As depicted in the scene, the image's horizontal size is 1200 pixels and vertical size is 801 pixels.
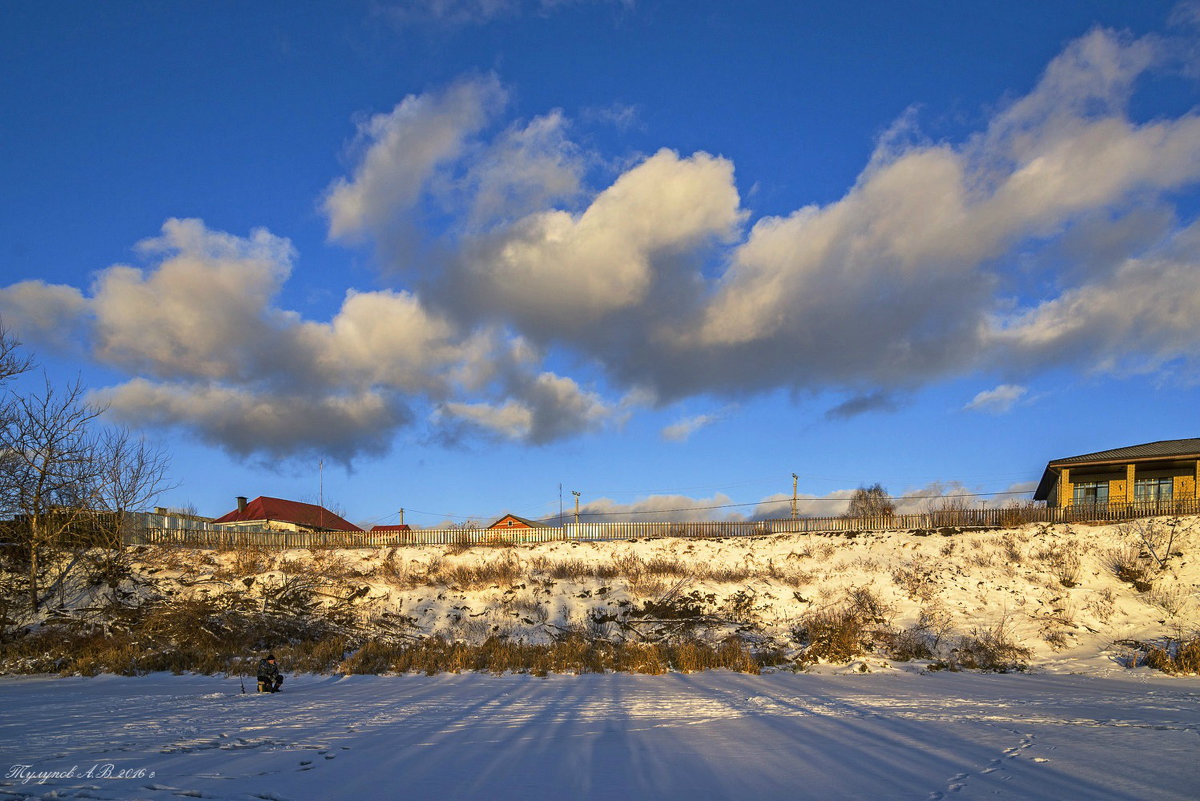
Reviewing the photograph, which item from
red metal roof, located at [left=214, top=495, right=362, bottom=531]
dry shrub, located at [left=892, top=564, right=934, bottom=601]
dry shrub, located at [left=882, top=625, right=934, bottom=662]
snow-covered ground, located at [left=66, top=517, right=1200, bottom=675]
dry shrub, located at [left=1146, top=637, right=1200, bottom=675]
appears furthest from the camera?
red metal roof, located at [left=214, top=495, right=362, bottom=531]

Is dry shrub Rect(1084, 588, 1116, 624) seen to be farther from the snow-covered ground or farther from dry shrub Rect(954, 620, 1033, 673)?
dry shrub Rect(954, 620, 1033, 673)

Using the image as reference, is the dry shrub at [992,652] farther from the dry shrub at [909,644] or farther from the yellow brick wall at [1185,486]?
the yellow brick wall at [1185,486]

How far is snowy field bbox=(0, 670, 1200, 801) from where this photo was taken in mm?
7652

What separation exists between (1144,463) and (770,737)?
33272 mm

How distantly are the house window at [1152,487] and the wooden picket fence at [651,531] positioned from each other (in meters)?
8.30

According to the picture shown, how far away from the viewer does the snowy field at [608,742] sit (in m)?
7.65

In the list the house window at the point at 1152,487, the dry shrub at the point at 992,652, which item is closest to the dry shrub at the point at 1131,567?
the dry shrub at the point at 992,652

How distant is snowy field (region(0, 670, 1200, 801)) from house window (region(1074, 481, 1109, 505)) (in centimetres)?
2336

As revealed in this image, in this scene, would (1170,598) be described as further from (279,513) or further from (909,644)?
(279,513)

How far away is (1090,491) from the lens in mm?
36562

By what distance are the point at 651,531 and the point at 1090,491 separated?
2373 cm

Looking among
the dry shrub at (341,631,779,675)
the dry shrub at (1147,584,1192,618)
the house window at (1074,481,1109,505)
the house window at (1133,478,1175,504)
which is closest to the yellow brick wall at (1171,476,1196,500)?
the house window at (1133,478,1175,504)

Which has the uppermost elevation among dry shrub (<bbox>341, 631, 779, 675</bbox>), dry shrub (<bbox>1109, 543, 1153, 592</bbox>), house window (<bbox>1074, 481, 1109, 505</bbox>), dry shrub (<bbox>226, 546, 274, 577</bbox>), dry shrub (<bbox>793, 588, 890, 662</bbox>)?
house window (<bbox>1074, 481, 1109, 505</bbox>)

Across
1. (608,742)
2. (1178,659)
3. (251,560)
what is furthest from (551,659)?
(251,560)
